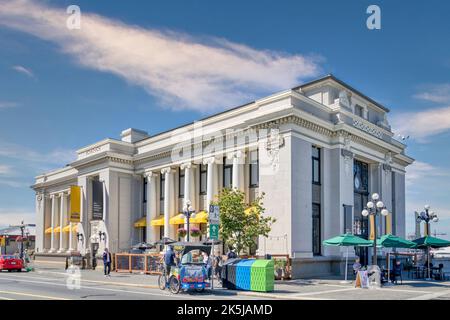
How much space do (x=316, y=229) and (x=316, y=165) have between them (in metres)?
4.40

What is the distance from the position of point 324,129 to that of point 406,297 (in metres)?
15.6

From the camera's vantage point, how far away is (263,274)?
72.2 ft

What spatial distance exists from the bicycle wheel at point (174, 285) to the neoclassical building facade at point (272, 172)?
10.9m

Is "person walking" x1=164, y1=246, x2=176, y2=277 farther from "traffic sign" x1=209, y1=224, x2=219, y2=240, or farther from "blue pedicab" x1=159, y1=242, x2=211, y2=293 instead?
"traffic sign" x1=209, y1=224, x2=219, y2=240

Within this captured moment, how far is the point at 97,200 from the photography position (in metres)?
45.3

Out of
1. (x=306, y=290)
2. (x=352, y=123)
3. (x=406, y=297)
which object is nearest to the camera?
(x=406, y=297)

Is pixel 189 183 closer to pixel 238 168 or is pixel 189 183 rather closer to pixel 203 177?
pixel 203 177

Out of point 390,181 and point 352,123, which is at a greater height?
point 352,123

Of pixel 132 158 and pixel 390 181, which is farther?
pixel 132 158

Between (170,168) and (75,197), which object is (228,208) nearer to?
(170,168)

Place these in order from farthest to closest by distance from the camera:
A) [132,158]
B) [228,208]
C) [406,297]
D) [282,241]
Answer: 1. [132,158]
2. [282,241]
3. [228,208]
4. [406,297]

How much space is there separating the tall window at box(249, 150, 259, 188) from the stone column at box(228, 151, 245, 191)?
674 mm

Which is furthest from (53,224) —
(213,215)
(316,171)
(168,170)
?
(213,215)

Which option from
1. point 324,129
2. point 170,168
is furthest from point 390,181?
point 170,168
